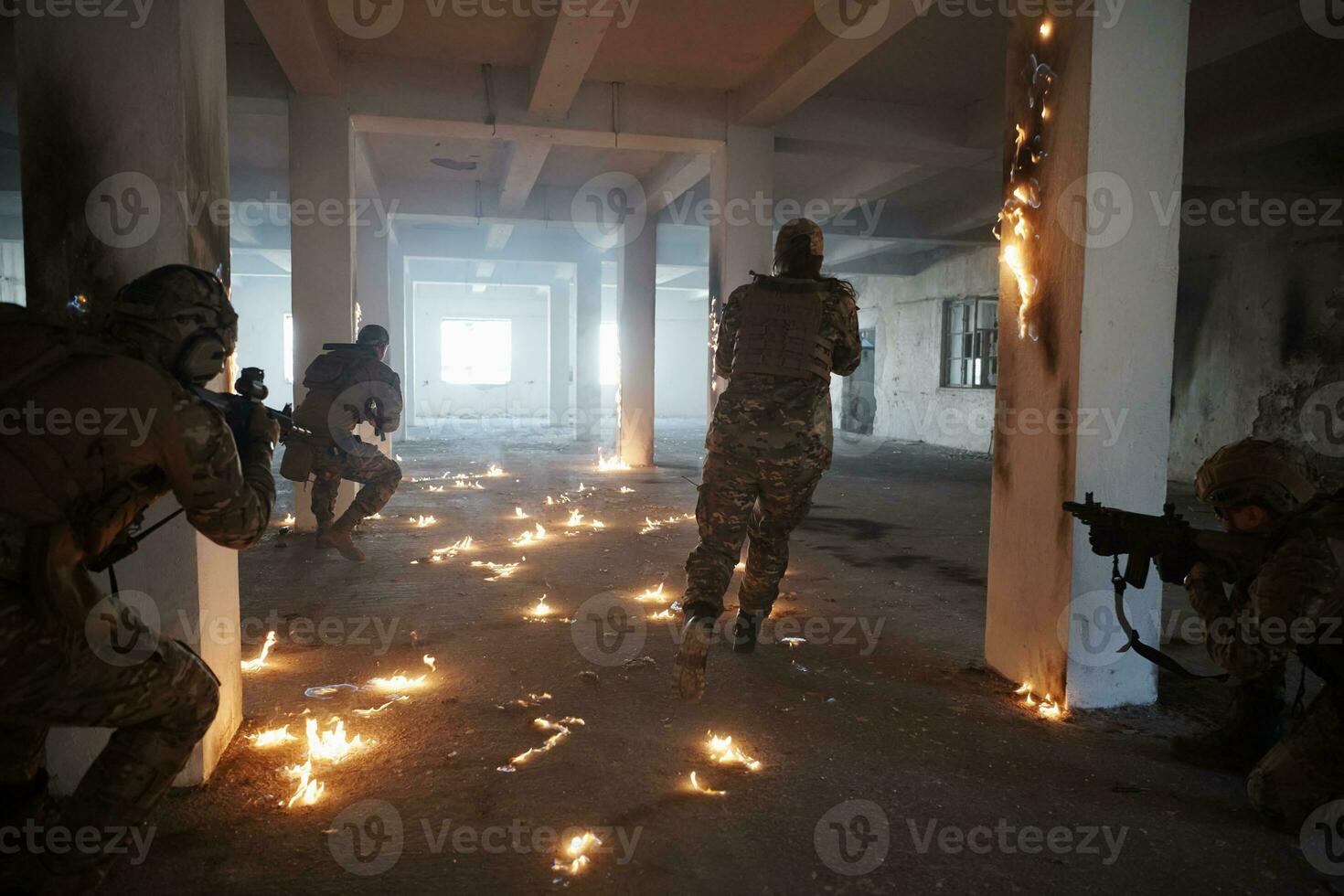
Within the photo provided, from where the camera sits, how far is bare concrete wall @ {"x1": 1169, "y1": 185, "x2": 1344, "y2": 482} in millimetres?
9531

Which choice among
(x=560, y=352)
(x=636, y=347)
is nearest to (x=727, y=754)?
(x=636, y=347)

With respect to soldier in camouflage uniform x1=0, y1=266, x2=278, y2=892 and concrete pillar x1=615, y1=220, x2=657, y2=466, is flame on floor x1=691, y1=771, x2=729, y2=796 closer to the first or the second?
soldier in camouflage uniform x1=0, y1=266, x2=278, y2=892

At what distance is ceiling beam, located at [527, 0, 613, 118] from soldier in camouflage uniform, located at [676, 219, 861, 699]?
8.48 ft

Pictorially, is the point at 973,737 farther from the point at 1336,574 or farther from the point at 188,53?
the point at 188,53

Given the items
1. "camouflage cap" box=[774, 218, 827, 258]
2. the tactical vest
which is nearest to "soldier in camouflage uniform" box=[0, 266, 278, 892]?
the tactical vest

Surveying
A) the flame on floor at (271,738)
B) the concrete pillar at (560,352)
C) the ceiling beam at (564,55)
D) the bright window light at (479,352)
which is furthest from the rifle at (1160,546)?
the bright window light at (479,352)

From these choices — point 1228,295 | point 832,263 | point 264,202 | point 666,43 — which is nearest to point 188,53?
point 666,43

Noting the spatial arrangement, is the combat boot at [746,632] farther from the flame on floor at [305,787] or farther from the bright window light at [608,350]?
the bright window light at [608,350]

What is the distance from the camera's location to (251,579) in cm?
569

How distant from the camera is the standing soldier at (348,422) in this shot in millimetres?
6387

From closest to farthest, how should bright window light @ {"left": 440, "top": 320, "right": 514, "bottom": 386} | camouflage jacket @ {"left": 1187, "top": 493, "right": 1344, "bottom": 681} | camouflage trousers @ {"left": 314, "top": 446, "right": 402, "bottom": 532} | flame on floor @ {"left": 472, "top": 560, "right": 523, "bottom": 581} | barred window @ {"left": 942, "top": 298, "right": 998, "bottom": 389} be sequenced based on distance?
camouflage jacket @ {"left": 1187, "top": 493, "right": 1344, "bottom": 681} → flame on floor @ {"left": 472, "top": 560, "right": 523, "bottom": 581} → camouflage trousers @ {"left": 314, "top": 446, "right": 402, "bottom": 532} → barred window @ {"left": 942, "top": 298, "right": 998, "bottom": 389} → bright window light @ {"left": 440, "top": 320, "right": 514, "bottom": 386}

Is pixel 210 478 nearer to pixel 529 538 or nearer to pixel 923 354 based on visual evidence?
pixel 529 538

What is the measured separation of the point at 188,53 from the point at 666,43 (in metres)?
4.86

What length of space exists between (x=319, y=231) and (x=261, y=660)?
460 centimetres
